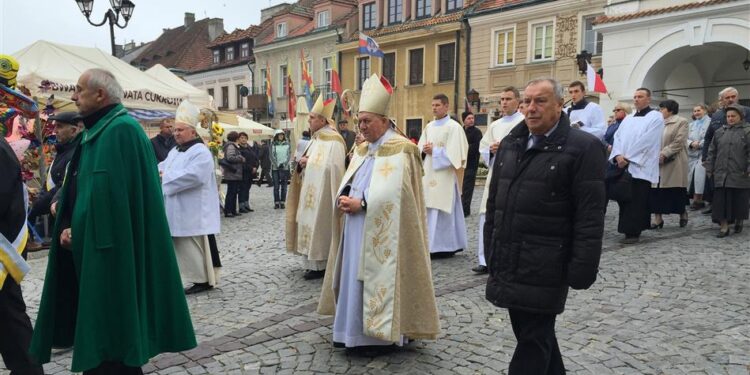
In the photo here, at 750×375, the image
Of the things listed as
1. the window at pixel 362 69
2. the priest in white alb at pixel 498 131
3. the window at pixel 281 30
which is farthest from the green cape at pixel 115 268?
the window at pixel 281 30

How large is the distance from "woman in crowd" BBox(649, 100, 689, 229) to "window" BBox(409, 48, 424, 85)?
63.6 feet

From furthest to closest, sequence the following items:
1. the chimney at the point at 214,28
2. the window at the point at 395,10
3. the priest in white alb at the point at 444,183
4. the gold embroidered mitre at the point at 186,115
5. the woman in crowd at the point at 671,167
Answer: the chimney at the point at 214,28 → the window at the point at 395,10 → the woman in crowd at the point at 671,167 → the priest in white alb at the point at 444,183 → the gold embroidered mitre at the point at 186,115

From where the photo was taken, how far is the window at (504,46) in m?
23.6

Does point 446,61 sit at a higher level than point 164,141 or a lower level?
higher

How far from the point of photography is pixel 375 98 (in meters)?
4.21

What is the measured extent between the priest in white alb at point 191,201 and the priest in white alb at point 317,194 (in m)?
0.95

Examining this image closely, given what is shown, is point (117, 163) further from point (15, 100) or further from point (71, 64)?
point (71, 64)

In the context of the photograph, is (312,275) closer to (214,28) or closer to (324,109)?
(324,109)

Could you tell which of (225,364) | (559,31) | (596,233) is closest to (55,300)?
(225,364)

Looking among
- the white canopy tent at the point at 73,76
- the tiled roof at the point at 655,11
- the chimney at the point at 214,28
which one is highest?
the chimney at the point at 214,28

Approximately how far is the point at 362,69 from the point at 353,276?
27.5 metres

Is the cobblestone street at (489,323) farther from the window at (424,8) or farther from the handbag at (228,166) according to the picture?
the window at (424,8)

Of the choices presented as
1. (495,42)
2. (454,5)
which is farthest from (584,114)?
(454,5)

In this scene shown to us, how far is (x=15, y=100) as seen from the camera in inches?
181
